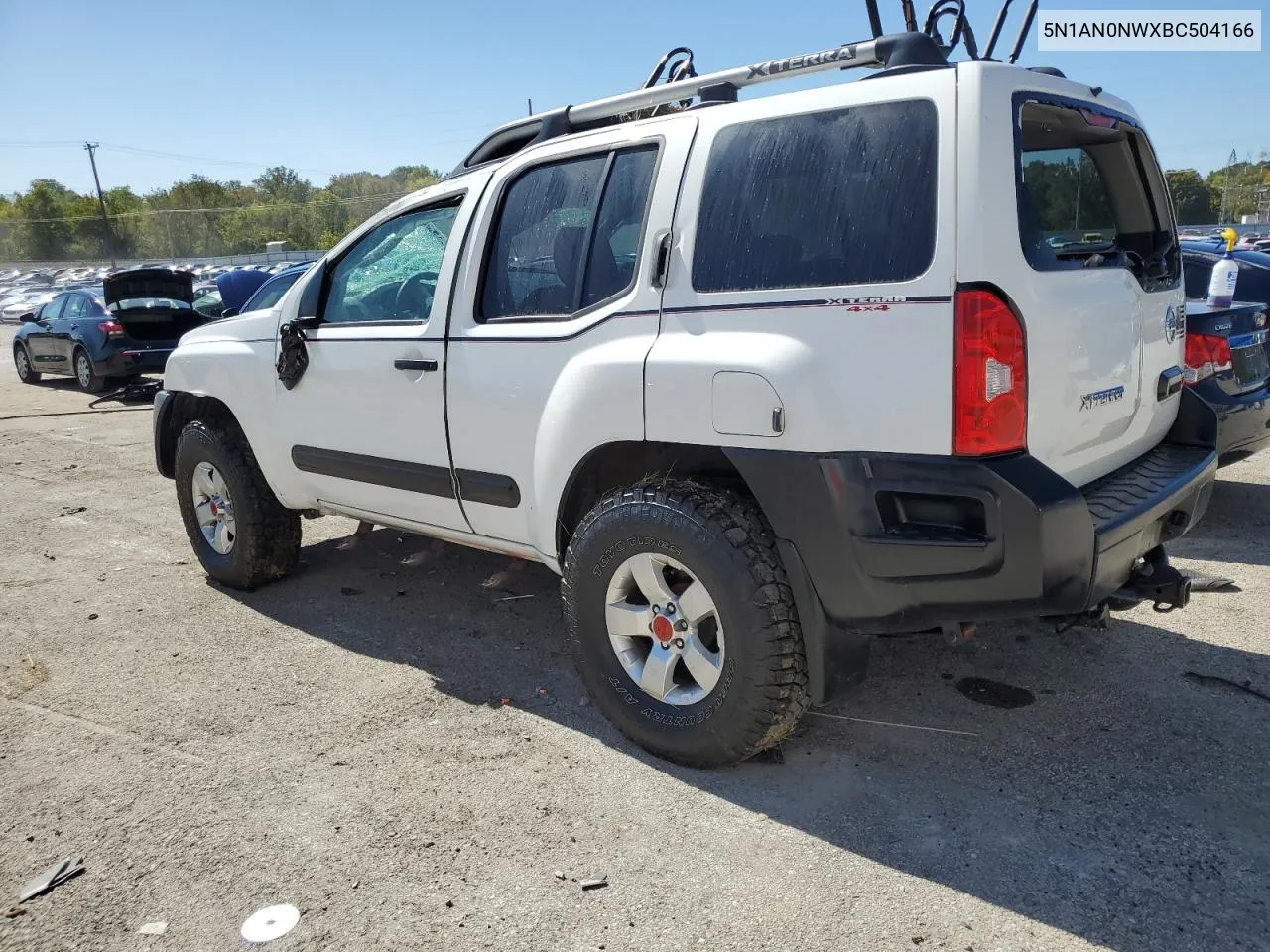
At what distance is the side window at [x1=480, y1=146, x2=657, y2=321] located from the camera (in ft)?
10.3

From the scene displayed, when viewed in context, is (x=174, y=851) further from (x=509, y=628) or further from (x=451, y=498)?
(x=509, y=628)

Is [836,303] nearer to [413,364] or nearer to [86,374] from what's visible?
[413,364]

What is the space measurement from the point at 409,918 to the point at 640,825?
0.70m

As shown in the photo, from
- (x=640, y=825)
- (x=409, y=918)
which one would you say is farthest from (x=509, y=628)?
(x=409, y=918)

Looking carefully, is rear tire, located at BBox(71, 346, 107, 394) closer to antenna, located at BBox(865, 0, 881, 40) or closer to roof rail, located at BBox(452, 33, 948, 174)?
roof rail, located at BBox(452, 33, 948, 174)

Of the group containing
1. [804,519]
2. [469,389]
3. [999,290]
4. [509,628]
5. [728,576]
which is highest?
[999,290]

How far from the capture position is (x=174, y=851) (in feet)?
9.00

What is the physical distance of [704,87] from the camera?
10.6 ft

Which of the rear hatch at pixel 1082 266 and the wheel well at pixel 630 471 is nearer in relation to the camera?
the rear hatch at pixel 1082 266

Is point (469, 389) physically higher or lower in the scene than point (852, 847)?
higher

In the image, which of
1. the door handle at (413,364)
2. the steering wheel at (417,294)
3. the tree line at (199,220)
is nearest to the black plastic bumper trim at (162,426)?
the steering wheel at (417,294)

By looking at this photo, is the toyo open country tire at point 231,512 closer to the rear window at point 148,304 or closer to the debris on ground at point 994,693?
the debris on ground at point 994,693

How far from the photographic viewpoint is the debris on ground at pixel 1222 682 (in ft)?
11.2

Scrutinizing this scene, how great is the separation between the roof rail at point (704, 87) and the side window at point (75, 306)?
1267 cm
